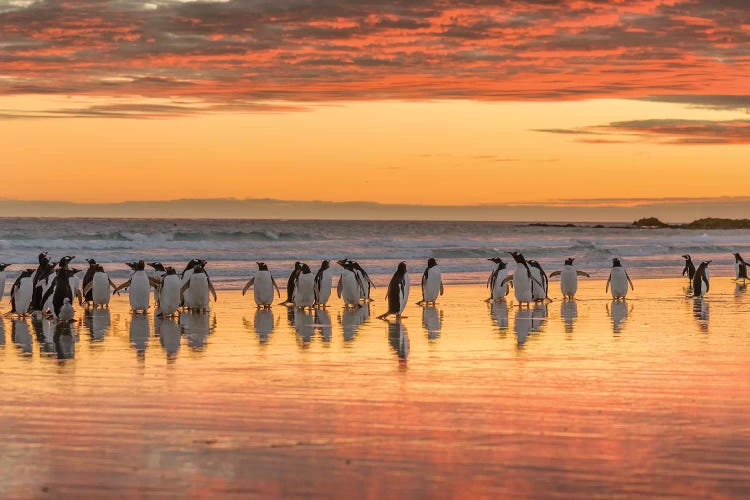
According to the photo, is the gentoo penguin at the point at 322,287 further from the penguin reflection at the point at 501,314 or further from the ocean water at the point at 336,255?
the ocean water at the point at 336,255

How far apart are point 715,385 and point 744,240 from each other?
5861 centimetres

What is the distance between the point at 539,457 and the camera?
7.17 m

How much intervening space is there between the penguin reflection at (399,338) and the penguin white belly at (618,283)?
6.60 m

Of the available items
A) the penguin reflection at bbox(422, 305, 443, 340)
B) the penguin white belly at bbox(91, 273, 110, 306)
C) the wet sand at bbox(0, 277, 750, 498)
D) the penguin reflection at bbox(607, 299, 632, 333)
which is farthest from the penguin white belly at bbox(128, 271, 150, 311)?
the penguin reflection at bbox(607, 299, 632, 333)

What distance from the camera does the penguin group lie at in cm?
1827

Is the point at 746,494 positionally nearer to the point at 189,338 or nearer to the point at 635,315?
the point at 189,338

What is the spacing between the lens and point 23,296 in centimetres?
1855

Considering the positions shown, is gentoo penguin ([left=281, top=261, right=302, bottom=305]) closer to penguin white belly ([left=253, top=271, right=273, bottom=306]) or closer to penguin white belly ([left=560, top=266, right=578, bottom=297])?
penguin white belly ([left=253, top=271, right=273, bottom=306])

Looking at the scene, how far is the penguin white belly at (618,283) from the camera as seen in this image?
2248 cm

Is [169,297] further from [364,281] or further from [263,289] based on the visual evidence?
[364,281]

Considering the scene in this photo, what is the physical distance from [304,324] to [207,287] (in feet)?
9.58

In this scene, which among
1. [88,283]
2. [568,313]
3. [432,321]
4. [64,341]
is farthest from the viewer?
[88,283]

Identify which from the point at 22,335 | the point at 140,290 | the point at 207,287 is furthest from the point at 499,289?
the point at 22,335

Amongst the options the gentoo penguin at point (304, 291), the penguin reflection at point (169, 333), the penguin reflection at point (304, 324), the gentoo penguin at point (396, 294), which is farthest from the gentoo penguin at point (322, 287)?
the penguin reflection at point (169, 333)
